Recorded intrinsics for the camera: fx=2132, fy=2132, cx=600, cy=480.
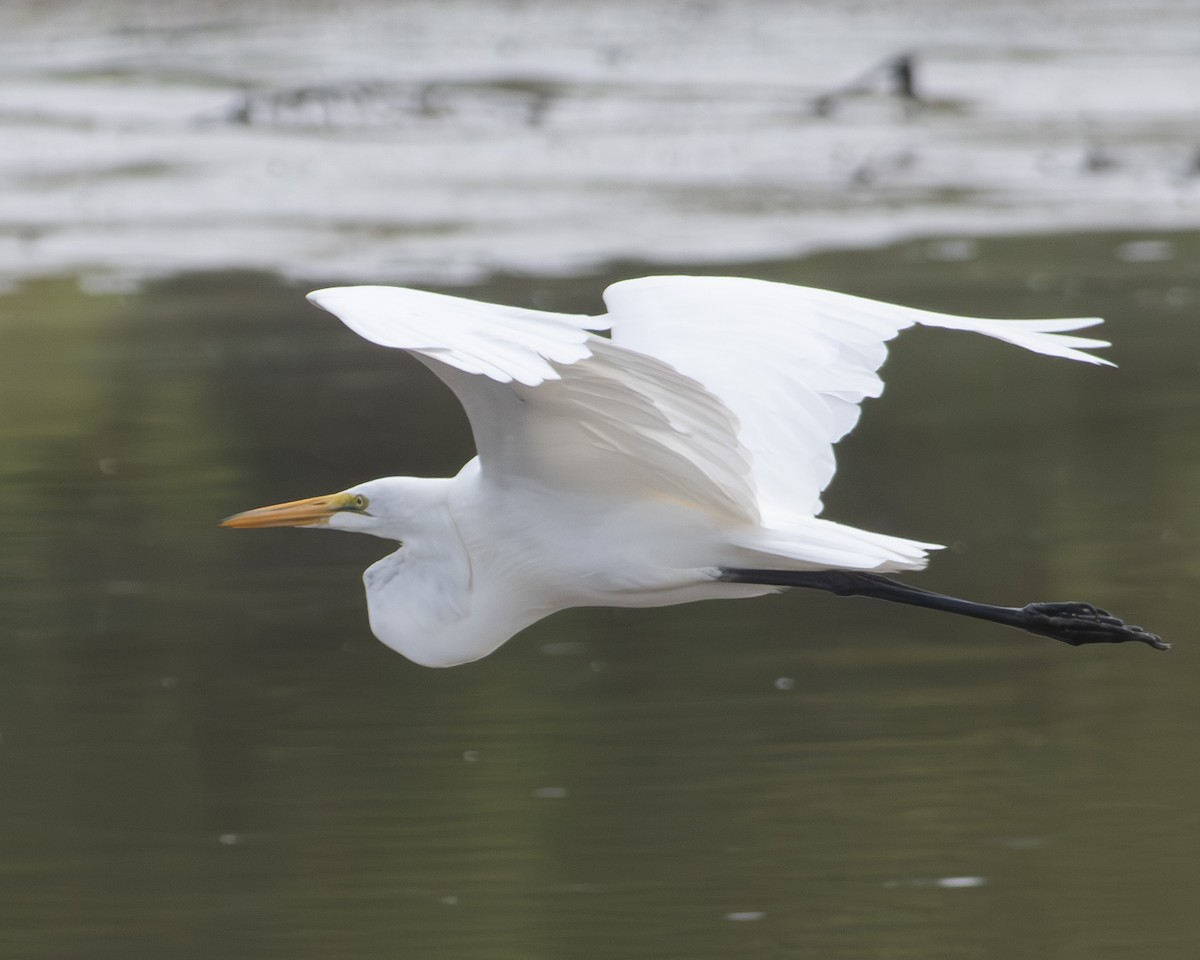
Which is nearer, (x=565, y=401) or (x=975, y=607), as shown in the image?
(x=565, y=401)

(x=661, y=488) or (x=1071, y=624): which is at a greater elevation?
(x=661, y=488)

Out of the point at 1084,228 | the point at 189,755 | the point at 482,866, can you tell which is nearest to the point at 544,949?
the point at 482,866

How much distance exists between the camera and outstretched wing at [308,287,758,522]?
3.02m

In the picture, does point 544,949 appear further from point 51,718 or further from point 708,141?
point 708,141

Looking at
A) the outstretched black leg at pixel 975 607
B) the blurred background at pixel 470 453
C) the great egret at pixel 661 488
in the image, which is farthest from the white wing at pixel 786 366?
the blurred background at pixel 470 453

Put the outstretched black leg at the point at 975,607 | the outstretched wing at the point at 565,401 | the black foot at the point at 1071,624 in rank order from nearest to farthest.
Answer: the outstretched wing at the point at 565,401 → the outstretched black leg at the point at 975,607 → the black foot at the point at 1071,624

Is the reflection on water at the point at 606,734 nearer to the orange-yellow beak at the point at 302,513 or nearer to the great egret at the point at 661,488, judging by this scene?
the great egret at the point at 661,488

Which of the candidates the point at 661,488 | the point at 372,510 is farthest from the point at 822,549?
the point at 372,510

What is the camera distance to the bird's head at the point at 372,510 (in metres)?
4.09

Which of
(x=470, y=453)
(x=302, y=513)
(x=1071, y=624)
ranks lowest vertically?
(x=470, y=453)

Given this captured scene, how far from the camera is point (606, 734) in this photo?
5590 millimetres

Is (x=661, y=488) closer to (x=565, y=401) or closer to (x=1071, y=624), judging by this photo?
(x=565, y=401)

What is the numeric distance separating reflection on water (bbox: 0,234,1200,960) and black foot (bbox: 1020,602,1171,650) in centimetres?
57

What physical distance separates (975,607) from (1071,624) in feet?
0.87
